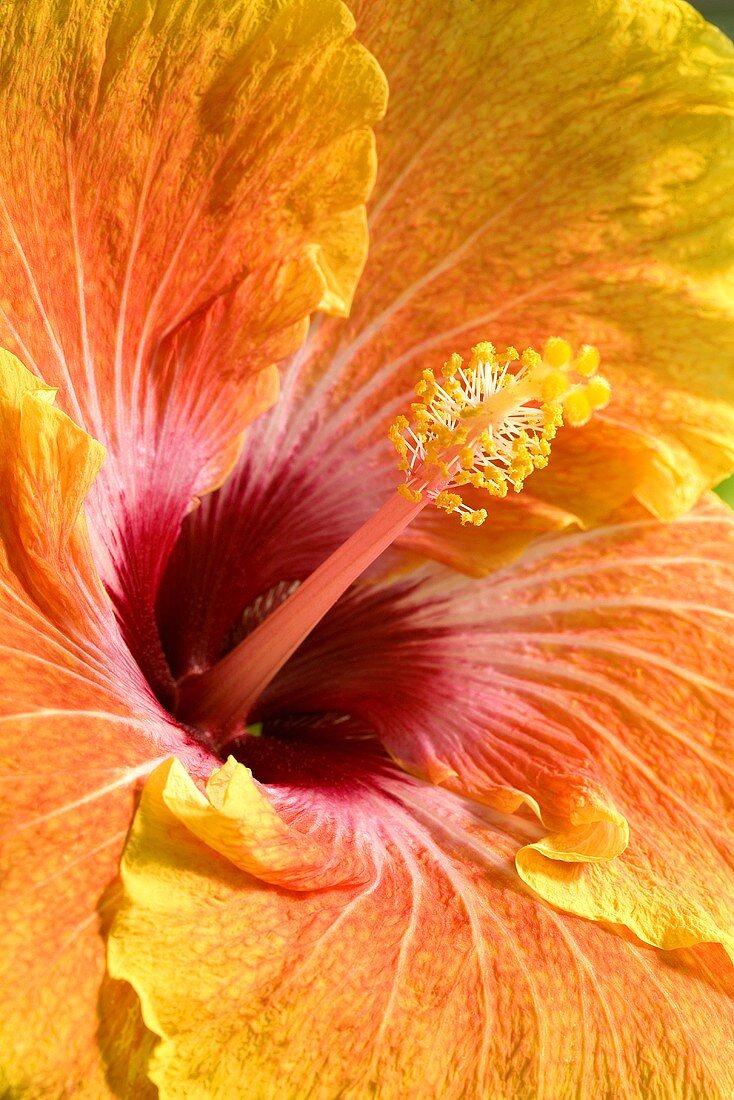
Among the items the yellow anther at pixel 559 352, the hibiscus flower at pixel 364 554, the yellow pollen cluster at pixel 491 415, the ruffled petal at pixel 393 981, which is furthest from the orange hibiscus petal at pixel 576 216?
the ruffled petal at pixel 393 981

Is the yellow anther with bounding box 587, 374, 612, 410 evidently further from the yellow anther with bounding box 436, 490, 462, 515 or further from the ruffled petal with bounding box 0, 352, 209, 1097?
the ruffled petal with bounding box 0, 352, 209, 1097

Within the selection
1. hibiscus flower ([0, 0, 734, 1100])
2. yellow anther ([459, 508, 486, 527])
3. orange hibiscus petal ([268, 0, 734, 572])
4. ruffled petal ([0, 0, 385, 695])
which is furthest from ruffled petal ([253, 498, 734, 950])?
ruffled petal ([0, 0, 385, 695])

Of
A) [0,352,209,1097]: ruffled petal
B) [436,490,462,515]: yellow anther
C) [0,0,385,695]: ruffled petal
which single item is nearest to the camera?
[0,352,209,1097]: ruffled petal

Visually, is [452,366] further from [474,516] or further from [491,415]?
[474,516]

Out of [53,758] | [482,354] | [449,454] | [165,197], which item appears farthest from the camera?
[449,454]

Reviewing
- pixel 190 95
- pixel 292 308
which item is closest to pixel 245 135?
pixel 190 95

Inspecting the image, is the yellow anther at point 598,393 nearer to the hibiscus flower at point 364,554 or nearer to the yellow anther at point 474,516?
the hibiscus flower at point 364,554

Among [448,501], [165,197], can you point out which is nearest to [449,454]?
[448,501]
